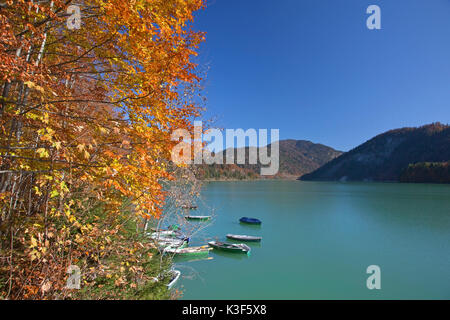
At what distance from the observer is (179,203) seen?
7.66m

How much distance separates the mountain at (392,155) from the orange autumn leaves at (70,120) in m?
124

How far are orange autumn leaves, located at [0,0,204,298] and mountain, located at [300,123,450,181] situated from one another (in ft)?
406

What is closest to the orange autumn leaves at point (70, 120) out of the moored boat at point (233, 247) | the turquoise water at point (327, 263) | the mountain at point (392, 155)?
the turquoise water at point (327, 263)

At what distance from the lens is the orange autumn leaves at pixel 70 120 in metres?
3.16

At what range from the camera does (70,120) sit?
378 centimetres

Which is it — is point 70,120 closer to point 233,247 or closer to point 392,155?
point 233,247

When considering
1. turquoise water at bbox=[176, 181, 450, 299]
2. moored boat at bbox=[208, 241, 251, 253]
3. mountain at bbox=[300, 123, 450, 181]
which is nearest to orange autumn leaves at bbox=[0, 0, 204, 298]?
turquoise water at bbox=[176, 181, 450, 299]

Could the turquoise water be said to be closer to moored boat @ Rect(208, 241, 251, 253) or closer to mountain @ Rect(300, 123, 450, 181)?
moored boat @ Rect(208, 241, 251, 253)

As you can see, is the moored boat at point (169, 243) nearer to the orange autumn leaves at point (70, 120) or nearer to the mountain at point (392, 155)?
the orange autumn leaves at point (70, 120)

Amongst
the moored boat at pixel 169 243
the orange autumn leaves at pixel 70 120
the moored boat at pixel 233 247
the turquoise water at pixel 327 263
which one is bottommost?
the turquoise water at pixel 327 263

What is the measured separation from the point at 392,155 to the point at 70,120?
16204cm

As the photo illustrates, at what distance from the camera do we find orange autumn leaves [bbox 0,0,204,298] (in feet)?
10.4
